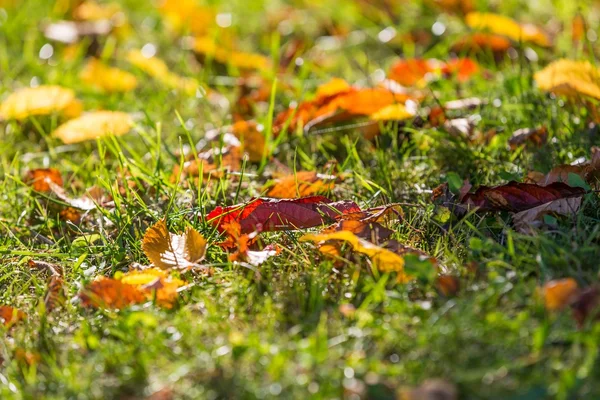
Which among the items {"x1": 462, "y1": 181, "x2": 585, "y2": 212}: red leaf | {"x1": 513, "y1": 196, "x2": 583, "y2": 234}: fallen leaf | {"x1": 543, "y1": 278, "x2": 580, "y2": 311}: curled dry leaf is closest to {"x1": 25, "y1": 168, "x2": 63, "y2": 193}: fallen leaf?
{"x1": 462, "y1": 181, "x2": 585, "y2": 212}: red leaf

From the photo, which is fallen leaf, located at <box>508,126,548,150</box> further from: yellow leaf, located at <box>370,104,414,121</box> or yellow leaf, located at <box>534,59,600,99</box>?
yellow leaf, located at <box>370,104,414,121</box>

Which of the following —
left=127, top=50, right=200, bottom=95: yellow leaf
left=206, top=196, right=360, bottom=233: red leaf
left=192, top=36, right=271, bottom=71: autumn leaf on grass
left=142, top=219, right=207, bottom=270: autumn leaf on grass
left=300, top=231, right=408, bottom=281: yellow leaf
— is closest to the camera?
left=300, top=231, right=408, bottom=281: yellow leaf

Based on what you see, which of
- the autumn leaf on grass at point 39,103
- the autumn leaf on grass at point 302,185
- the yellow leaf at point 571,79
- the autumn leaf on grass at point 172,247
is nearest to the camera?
the autumn leaf on grass at point 172,247

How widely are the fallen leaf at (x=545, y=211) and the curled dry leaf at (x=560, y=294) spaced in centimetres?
36

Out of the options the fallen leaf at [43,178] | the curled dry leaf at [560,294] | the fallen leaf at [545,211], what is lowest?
the fallen leaf at [43,178]

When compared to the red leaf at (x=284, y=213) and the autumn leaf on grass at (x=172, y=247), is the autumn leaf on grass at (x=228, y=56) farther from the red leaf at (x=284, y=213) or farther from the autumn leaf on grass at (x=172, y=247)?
the autumn leaf on grass at (x=172, y=247)

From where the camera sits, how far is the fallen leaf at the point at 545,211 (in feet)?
5.91

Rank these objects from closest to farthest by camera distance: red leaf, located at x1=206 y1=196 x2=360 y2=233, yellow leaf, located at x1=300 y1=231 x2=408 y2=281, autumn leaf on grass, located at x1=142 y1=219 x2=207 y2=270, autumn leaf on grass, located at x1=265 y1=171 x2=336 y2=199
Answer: yellow leaf, located at x1=300 y1=231 x2=408 y2=281
autumn leaf on grass, located at x1=142 y1=219 x2=207 y2=270
red leaf, located at x1=206 y1=196 x2=360 y2=233
autumn leaf on grass, located at x1=265 y1=171 x2=336 y2=199

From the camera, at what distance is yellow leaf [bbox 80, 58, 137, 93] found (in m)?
2.99

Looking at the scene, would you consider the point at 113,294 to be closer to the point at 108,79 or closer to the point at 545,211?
the point at 545,211

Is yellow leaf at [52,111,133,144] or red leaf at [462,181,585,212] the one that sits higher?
red leaf at [462,181,585,212]

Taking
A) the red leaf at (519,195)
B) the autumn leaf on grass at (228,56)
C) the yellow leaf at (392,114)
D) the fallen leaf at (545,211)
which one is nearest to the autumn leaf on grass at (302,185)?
the yellow leaf at (392,114)

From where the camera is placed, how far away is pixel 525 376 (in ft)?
4.34

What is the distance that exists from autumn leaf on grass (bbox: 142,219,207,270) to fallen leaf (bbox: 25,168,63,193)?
58cm
